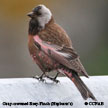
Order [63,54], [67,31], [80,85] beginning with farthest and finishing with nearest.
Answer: [67,31] < [63,54] < [80,85]

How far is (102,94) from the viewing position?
4.35 m

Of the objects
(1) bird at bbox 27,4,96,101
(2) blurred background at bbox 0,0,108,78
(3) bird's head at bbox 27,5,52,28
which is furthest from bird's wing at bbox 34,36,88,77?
(2) blurred background at bbox 0,0,108,78

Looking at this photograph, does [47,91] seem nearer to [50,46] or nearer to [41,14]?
[50,46]

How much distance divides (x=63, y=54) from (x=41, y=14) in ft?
0.87

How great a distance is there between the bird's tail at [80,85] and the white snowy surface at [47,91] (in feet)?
0.26

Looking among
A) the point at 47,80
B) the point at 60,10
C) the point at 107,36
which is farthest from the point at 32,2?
the point at 47,80

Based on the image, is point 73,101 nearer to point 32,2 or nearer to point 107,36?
point 32,2

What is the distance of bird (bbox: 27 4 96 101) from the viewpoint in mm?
4289

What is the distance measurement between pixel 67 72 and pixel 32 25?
34cm

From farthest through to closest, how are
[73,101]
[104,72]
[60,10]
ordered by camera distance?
1. [60,10]
2. [104,72]
3. [73,101]

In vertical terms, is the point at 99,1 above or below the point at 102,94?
below

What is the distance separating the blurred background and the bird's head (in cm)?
441

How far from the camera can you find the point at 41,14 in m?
4.35

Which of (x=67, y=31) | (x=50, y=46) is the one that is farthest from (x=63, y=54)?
(x=67, y=31)
